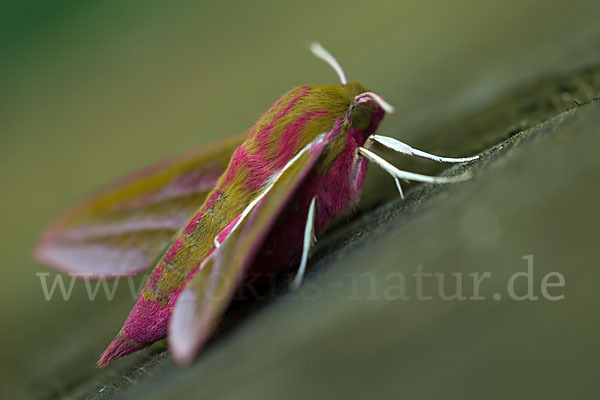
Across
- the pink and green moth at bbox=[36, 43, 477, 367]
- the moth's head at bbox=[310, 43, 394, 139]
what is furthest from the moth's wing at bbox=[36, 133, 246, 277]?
the moth's head at bbox=[310, 43, 394, 139]

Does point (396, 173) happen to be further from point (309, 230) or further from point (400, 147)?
point (309, 230)

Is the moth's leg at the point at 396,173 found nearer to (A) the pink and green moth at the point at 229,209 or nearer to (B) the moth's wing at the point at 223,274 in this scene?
(A) the pink and green moth at the point at 229,209

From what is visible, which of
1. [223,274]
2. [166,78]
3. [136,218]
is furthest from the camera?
[166,78]

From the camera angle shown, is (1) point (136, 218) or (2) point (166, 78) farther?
(2) point (166, 78)

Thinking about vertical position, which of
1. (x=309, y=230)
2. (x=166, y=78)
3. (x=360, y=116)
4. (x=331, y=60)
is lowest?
(x=309, y=230)

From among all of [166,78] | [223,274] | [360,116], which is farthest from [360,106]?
[166,78]

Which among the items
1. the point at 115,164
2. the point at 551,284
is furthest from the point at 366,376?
the point at 115,164

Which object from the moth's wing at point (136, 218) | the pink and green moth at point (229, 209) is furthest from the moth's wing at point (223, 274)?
the moth's wing at point (136, 218)
